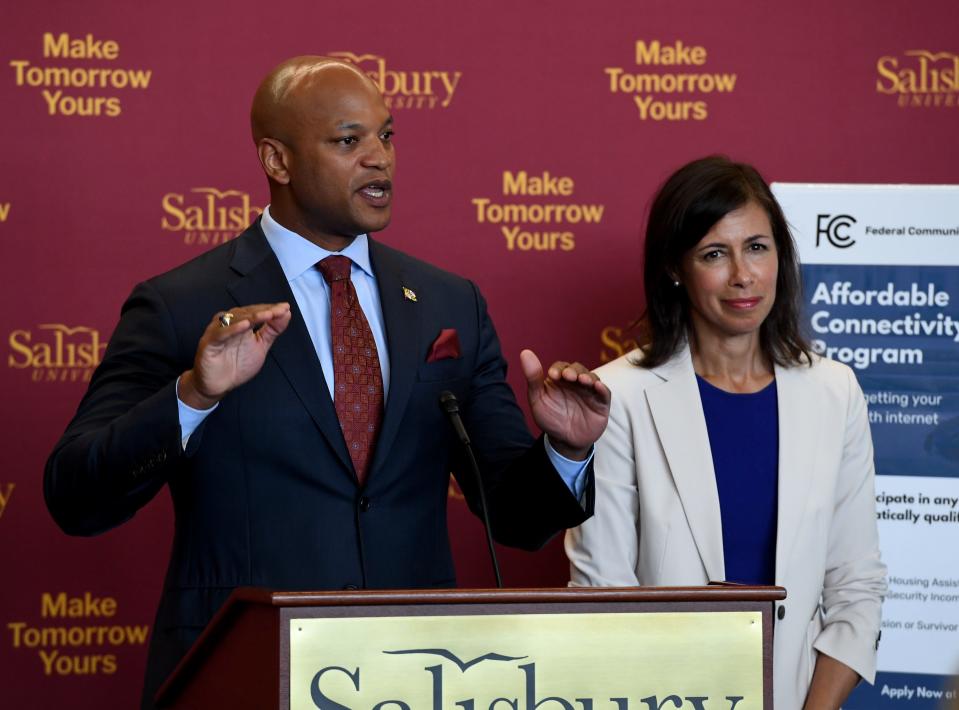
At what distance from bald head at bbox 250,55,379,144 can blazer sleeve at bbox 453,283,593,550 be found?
44cm

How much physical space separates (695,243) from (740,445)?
42 cm

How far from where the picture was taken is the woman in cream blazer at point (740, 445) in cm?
249

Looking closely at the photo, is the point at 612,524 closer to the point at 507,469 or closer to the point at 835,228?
the point at 507,469

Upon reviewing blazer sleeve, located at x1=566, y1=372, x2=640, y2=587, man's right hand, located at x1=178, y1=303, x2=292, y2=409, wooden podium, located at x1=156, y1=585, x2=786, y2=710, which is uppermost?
man's right hand, located at x1=178, y1=303, x2=292, y2=409

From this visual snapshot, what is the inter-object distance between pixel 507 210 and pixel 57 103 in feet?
3.88

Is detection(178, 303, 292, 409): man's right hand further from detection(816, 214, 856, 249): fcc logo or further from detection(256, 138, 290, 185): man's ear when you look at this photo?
detection(816, 214, 856, 249): fcc logo

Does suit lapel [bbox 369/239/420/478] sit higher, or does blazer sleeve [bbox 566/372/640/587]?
suit lapel [bbox 369/239/420/478]

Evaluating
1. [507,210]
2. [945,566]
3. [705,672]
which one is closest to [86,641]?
[507,210]

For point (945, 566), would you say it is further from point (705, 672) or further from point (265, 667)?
point (265, 667)

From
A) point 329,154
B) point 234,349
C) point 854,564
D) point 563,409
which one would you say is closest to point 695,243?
point 854,564

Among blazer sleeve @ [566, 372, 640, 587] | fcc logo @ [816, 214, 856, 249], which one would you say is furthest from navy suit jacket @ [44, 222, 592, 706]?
fcc logo @ [816, 214, 856, 249]

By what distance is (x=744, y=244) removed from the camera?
2.67 metres

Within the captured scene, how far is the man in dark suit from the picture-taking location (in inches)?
75.6

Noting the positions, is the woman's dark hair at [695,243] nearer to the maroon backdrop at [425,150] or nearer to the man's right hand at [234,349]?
the maroon backdrop at [425,150]
